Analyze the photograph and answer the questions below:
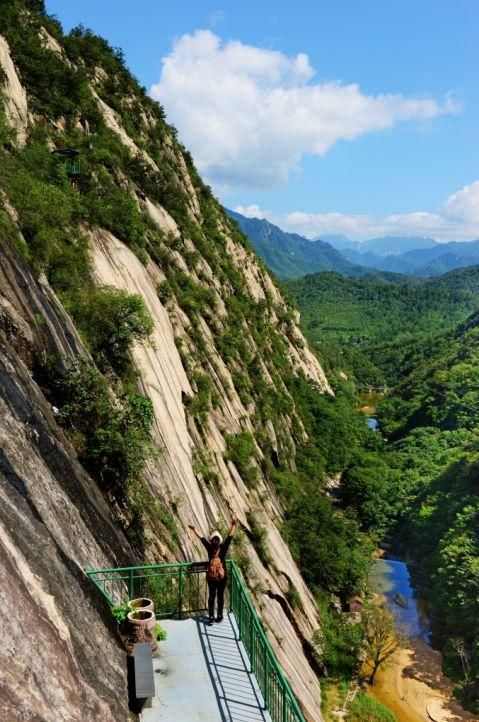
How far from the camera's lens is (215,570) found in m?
11.6

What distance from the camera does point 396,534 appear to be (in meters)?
66.5

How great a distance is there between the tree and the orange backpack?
3573cm

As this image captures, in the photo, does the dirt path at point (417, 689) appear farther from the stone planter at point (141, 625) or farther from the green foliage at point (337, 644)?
the stone planter at point (141, 625)

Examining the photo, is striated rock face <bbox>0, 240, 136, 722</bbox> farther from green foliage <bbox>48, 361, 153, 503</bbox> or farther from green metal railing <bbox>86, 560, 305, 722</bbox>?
green foliage <bbox>48, 361, 153, 503</bbox>

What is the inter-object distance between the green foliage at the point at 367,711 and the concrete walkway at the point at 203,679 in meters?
30.3

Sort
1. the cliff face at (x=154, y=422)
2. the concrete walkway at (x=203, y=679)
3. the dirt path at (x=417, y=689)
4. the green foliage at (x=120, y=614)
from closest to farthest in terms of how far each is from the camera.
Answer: the cliff face at (x=154, y=422) < the concrete walkway at (x=203, y=679) < the green foliage at (x=120, y=614) < the dirt path at (x=417, y=689)

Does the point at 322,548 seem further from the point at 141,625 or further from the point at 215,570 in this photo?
the point at 141,625

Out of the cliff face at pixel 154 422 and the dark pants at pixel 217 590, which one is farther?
Result: the dark pants at pixel 217 590

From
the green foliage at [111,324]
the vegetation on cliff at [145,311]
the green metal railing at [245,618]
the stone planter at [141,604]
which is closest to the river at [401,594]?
the vegetation on cliff at [145,311]

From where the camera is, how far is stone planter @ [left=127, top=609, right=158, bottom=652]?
1012 cm

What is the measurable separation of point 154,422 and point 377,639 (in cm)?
3046

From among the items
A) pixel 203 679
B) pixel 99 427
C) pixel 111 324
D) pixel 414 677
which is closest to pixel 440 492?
pixel 414 677

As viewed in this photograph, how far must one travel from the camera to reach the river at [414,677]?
3791 cm

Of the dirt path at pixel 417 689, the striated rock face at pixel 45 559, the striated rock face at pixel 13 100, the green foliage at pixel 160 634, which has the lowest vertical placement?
the dirt path at pixel 417 689
